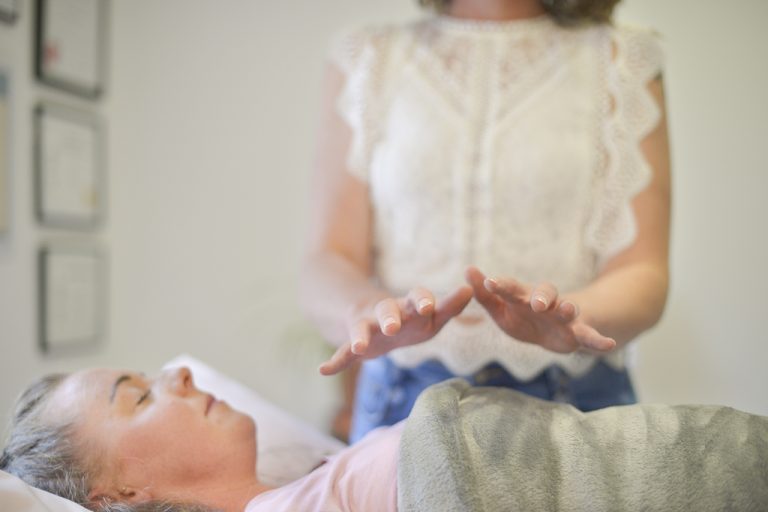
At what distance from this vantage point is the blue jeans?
3.15 feet

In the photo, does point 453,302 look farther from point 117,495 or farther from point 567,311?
point 117,495

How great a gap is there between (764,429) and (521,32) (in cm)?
62

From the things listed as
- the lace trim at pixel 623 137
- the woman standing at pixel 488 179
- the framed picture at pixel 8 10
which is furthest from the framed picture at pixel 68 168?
the lace trim at pixel 623 137

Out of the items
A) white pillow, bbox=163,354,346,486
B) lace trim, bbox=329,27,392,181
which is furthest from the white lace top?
white pillow, bbox=163,354,346,486

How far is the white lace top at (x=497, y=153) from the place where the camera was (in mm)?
973

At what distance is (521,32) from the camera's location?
106cm

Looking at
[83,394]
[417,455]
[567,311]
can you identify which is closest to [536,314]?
[567,311]

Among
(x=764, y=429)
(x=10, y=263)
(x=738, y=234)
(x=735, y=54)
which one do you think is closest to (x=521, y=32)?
(x=735, y=54)

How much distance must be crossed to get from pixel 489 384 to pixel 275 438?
0.31 m

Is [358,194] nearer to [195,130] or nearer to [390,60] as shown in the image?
[390,60]

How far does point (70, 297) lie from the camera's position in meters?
1.88

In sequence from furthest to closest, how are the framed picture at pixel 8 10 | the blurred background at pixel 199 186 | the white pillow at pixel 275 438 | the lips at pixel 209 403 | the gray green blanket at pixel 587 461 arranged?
the blurred background at pixel 199 186
the framed picture at pixel 8 10
the white pillow at pixel 275 438
the lips at pixel 209 403
the gray green blanket at pixel 587 461

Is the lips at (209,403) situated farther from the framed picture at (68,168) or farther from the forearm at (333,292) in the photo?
the framed picture at (68,168)

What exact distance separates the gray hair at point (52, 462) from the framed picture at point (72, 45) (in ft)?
3.76
